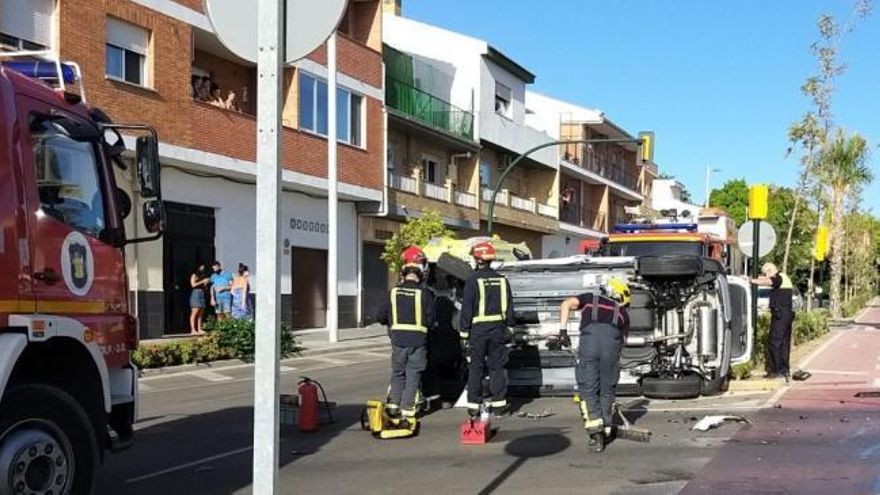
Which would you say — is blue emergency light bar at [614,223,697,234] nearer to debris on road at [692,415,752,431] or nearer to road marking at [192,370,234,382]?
road marking at [192,370,234,382]

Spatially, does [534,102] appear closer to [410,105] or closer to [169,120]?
[410,105]

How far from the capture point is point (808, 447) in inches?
345

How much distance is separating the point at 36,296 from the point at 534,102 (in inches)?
1995

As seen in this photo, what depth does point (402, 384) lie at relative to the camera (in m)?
9.77

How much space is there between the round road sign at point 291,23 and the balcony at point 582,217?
46.8 metres

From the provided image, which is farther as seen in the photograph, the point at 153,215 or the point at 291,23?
the point at 153,215

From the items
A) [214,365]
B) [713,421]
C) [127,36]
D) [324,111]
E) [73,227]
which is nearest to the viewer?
[73,227]

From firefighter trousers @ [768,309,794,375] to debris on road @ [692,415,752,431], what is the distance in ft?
12.5

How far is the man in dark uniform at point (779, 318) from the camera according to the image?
13789 millimetres

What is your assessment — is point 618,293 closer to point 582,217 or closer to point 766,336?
point 766,336

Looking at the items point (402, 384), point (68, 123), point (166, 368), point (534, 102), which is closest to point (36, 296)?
point (68, 123)

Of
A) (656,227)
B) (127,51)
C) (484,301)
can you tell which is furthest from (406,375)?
(127,51)

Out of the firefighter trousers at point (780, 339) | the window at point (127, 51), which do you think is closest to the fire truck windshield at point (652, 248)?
the firefighter trousers at point (780, 339)

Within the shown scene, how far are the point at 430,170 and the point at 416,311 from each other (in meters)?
27.1
